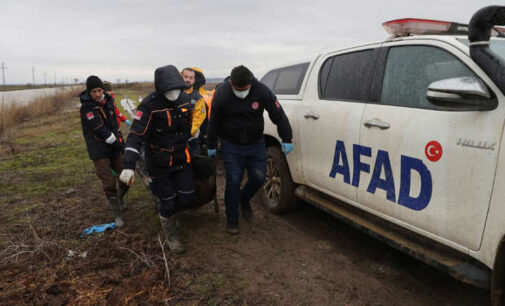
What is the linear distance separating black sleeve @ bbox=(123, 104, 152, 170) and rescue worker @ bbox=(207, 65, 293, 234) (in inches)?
30.4

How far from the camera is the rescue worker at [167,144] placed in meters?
3.24

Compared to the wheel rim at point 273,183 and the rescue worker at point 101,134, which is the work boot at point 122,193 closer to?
the rescue worker at point 101,134

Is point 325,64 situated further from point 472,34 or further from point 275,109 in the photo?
point 472,34

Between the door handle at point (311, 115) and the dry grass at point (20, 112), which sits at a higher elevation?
the door handle at point (311, 115)

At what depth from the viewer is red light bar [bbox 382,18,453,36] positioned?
279 centimetres

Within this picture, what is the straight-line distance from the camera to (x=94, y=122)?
404cm

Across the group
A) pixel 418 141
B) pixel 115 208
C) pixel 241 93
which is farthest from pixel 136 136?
pixel 418 141

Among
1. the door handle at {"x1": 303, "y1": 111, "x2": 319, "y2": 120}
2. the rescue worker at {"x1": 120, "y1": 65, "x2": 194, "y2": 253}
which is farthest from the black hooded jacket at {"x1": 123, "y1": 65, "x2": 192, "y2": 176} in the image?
the door handle at {"x1": 303, "y1": 111, "x2": 319, "y2": 120}

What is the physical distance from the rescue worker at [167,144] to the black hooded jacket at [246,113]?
1.17ft

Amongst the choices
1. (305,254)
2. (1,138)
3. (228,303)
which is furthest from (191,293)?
(1,138)

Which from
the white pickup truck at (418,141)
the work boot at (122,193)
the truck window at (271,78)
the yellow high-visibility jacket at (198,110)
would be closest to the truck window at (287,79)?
the truck window at (271,78)

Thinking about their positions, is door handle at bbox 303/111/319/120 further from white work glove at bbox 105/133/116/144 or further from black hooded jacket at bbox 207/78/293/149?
white work glove at bbox 105/133/116/144

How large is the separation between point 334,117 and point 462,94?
1.25 metres

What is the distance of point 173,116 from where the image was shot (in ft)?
11.1
